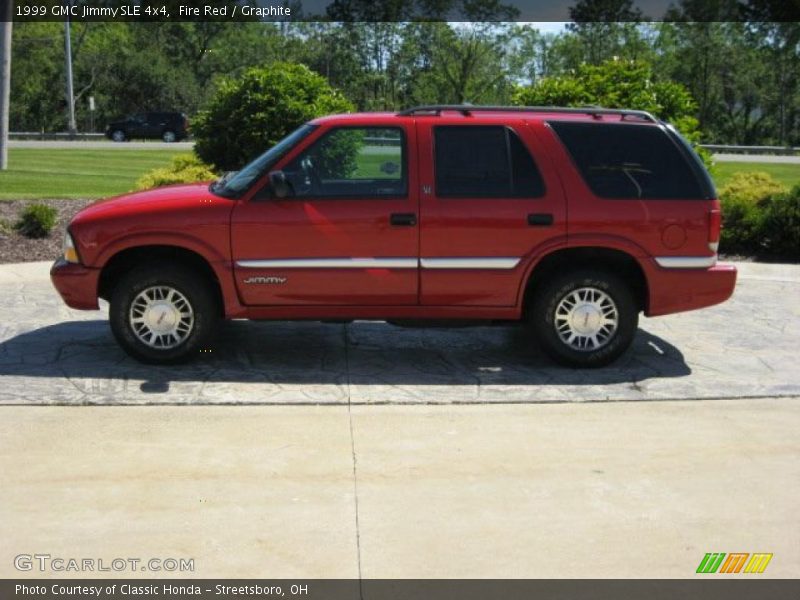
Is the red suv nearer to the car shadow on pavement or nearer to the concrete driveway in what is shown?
the car shadow on pavement

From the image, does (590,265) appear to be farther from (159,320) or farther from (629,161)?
(159,320)

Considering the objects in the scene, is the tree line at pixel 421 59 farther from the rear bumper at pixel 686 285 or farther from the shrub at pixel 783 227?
the rear bumper at pixel 686 285

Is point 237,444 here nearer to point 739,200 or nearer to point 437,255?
point 437,255

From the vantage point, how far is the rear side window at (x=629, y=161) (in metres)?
8.27

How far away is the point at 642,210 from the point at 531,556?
12.7 feet

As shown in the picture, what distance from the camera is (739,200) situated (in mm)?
14820

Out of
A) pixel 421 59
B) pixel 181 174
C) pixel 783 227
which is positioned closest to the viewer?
pixel 783 227

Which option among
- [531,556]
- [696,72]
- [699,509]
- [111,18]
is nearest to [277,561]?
[531,556]

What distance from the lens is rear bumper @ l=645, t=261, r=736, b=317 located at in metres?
8.32

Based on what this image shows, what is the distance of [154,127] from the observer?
50125 mm

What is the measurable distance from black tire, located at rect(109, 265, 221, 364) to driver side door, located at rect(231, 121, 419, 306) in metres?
0.33

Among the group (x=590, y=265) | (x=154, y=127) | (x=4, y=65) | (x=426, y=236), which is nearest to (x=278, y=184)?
(x=426, y=236)

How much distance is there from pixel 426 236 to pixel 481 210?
46cm

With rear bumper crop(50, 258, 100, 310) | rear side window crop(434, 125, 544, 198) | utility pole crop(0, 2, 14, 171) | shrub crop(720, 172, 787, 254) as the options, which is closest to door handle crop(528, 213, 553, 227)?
rear side window crop(434, 125, 544, 198)
